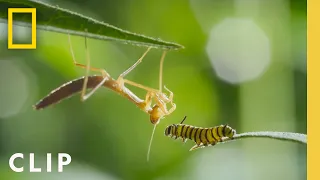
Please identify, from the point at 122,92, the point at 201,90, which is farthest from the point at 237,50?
the point at 122,92

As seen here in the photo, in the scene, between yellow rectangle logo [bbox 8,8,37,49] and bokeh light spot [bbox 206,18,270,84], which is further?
bokeh light spot [bbox 206,18,270,84]

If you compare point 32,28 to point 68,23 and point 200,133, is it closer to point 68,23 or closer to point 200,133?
point 68,23

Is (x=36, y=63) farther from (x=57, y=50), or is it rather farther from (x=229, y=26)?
(x=229, y=26)

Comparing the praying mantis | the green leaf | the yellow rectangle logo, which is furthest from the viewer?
the praying mantis

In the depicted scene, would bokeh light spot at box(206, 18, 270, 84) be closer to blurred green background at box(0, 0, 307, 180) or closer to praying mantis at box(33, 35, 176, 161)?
blurred green background at box(0, 0, 307, 180)

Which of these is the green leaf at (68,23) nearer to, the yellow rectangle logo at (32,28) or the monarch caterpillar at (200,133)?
the yellow rectangle logo at (32,28)

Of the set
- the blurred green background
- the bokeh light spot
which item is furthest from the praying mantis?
the bokeh light spot
